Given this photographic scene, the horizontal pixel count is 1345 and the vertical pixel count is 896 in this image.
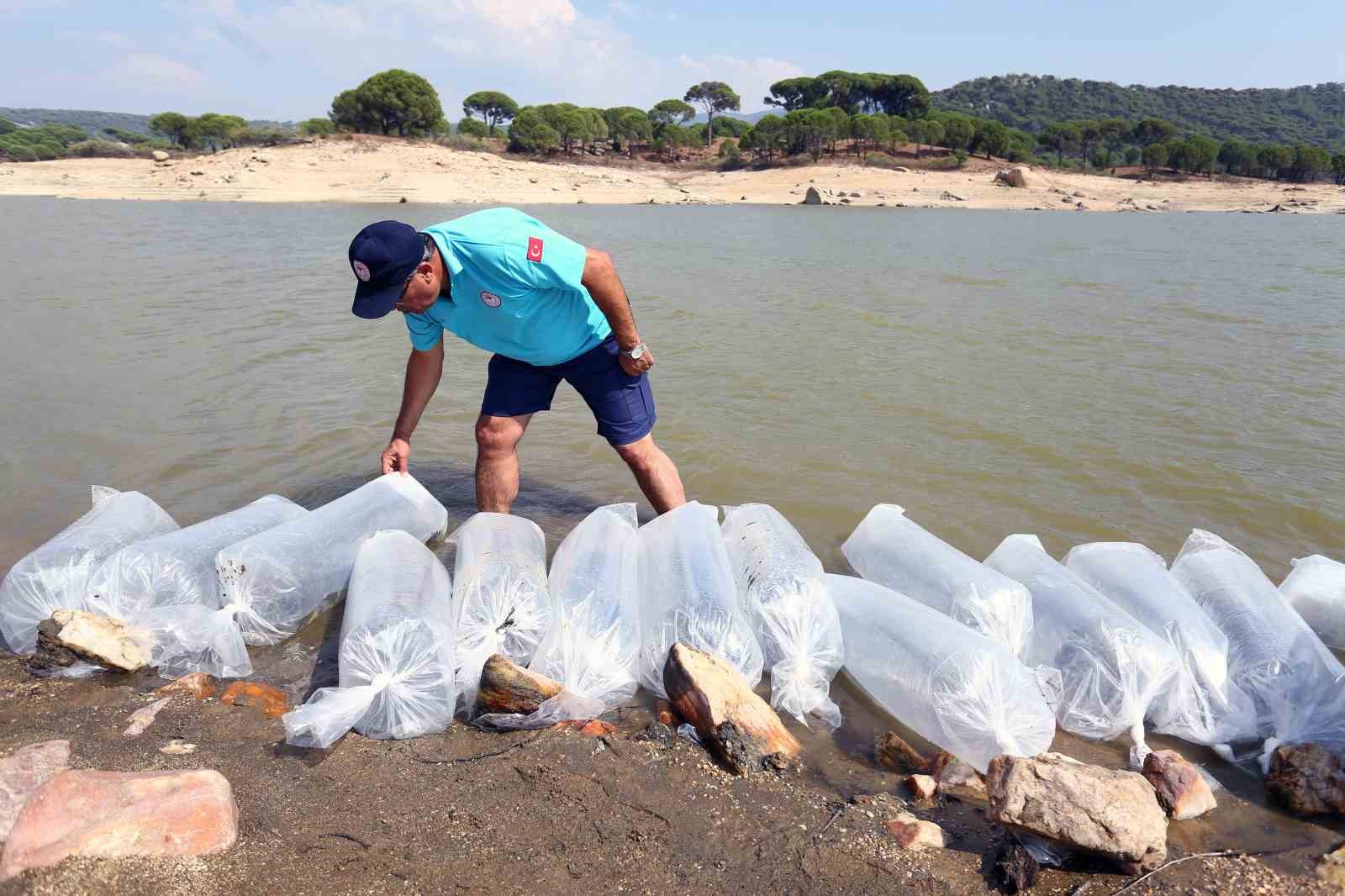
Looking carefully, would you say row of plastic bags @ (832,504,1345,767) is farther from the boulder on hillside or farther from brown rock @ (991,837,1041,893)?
the boulder on hillside

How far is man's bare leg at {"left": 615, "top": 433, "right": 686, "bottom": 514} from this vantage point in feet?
11.5

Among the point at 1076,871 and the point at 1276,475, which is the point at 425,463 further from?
the point at 1276,475

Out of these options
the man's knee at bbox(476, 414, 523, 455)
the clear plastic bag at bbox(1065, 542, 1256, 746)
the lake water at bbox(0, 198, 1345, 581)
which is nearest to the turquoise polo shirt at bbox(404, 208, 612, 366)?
the man's knee at bbox(476, 414, 523, 455)

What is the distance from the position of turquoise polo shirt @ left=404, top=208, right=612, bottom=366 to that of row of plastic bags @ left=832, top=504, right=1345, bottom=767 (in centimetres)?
141

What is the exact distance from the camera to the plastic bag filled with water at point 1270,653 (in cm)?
239

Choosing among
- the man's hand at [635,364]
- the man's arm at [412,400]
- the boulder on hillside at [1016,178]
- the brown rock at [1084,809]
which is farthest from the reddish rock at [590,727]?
the boulder on hillside at [1016,178]

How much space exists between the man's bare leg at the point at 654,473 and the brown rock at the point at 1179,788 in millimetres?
1956

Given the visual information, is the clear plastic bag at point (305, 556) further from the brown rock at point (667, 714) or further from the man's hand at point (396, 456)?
the brown rock at point (667, 714)

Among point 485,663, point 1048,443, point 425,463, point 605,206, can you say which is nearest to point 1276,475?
point 1048,443

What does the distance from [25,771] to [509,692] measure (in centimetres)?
118

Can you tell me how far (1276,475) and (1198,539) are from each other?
1.75 meters

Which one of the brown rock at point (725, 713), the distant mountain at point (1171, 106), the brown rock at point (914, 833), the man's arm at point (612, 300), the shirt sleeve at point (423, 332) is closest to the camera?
the brown rock at point (914, 833)

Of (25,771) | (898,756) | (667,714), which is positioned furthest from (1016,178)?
(25,771)

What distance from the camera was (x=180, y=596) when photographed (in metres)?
2.89
